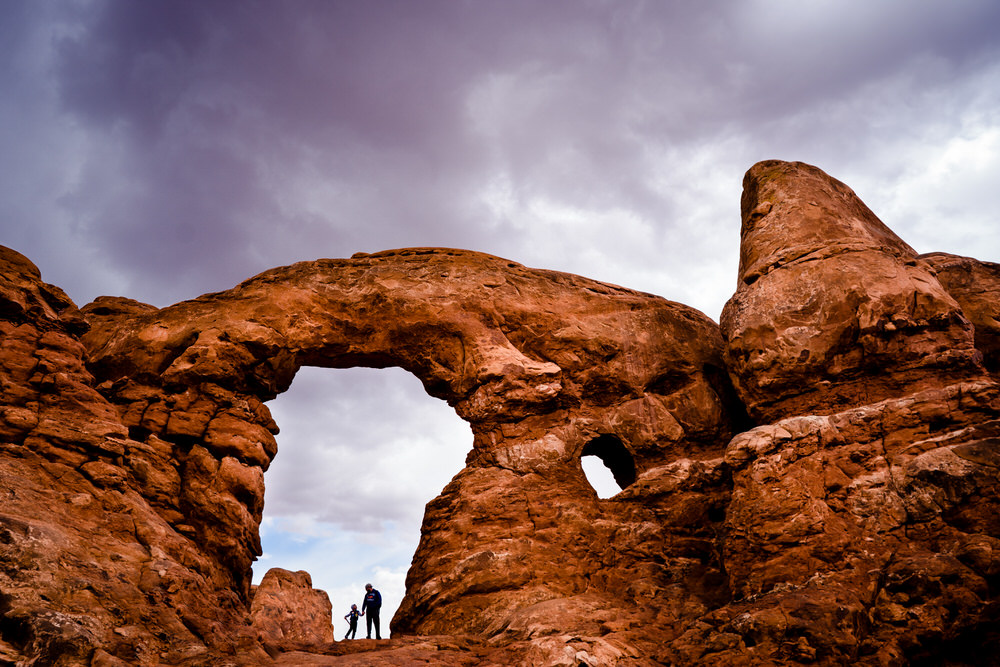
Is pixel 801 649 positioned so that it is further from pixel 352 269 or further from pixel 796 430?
pixel 352 269

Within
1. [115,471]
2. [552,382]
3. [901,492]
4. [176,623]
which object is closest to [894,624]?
[901,492]

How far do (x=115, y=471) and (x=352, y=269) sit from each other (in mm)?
7882

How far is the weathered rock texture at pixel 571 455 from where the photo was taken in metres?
9.73

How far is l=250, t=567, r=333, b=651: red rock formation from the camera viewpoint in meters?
15.0

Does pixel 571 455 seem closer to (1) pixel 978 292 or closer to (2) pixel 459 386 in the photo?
(2) pixel 459 386

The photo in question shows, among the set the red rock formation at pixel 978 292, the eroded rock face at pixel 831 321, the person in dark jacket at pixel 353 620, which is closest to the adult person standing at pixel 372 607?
the person in dark jacket at pixel 353 620

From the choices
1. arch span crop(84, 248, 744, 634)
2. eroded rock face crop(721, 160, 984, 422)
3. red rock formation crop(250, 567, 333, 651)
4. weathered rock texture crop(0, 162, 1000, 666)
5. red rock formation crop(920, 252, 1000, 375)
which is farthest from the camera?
red rock formation crop(920, 252, 1000, 375)

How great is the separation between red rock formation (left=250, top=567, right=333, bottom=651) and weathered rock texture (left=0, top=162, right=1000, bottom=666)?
262 millimetres

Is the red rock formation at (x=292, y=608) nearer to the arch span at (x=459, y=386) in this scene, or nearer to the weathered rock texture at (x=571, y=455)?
the weathered rock texture at (x=571, y=455)

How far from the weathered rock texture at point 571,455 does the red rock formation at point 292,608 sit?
26 cm

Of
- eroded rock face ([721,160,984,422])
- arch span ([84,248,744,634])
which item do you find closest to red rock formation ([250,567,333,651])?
arch span ([84,248,744,634])

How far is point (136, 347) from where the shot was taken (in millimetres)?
15281

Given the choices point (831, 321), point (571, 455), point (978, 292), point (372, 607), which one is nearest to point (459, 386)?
point (571, 455)

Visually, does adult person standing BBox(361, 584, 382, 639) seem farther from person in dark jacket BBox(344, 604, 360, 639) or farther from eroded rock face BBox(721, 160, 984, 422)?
eroded rock face BBox(721, 160, 984, 422)
